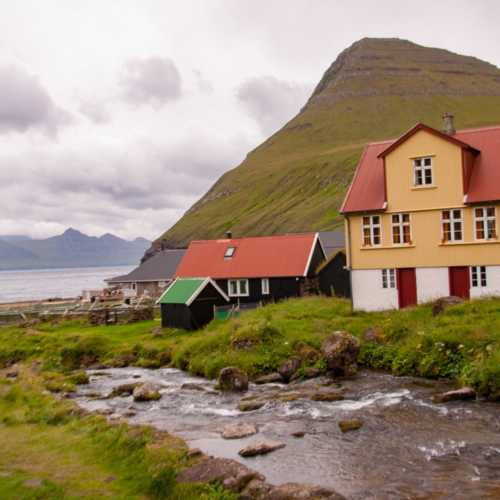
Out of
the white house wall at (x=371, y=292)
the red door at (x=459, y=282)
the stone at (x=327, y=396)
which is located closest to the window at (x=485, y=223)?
the red door at (x=459, y=282)

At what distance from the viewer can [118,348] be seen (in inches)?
1710

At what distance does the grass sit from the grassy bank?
493 inches

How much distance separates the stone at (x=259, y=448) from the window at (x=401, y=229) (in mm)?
22496

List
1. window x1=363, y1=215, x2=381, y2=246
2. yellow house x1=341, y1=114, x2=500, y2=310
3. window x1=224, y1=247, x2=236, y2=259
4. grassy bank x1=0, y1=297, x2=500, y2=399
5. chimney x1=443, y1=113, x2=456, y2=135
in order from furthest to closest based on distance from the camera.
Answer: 1. window x1=224, y1=247, x2=236, y2=259
2. chimney x1=443, y1=113, x2=456, y2=135
3. window x1=363, y1=215, x2=381, y2=246
4. yellow house x1=341, y1=114, x2=500, y2=310
5. grassy bank x1=0, y1=297, x2=500, y2=399

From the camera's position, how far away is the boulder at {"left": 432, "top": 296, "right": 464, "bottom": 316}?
33.8 metres

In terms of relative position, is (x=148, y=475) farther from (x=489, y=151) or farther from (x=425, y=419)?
(x=489, y=151)

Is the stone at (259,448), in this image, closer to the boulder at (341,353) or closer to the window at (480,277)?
the boulder at (341,353)

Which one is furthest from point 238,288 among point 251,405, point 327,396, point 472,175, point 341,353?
point 251,405

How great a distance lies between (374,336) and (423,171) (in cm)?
1175

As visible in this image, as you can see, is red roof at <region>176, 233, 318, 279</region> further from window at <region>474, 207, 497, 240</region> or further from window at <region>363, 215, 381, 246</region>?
window at <region>474, 207, 497, 240</region>

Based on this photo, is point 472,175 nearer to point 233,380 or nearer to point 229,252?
point 233,380

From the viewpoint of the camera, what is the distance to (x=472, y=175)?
124ft

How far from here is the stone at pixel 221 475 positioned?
14.8 meters

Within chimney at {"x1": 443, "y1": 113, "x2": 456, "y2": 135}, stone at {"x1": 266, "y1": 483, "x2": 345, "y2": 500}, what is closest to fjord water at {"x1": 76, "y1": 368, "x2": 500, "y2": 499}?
stone at {"x1": 266, "y1": 483, "x2": 345, "y2": 500}
